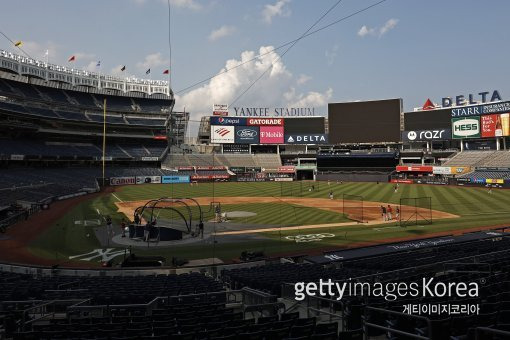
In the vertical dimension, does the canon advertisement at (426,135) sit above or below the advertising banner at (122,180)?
above

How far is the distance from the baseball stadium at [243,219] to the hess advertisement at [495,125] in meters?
0.31

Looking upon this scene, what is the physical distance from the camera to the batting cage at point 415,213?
3875cm

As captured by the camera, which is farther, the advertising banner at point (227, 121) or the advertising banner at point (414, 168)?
the advertising banner at point (227, 121)

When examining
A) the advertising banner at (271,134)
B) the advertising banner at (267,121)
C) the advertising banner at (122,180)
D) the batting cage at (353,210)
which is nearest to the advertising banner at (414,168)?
the advertising banner at (271,134)

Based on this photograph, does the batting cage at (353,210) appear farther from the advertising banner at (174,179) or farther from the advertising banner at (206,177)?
the advertising banner at (174,179)

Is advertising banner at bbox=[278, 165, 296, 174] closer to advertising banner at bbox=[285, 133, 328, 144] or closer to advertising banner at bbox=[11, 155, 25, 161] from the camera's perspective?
advertising banner at bbox=[285, 133, 328, 144]

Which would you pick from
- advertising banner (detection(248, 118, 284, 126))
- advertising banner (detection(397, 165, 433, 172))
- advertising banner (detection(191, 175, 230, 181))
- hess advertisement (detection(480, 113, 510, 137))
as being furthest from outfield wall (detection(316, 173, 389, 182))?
advertising banner (detection(191, 175, 230, 181))

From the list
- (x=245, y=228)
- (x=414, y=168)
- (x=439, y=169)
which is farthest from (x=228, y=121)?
(x=245, y=228)

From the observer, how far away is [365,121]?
4094 inches

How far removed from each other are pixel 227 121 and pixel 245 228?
263 ft

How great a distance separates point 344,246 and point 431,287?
705 inches

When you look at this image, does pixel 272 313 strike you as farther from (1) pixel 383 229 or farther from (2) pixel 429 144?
(2) pixel 429 144

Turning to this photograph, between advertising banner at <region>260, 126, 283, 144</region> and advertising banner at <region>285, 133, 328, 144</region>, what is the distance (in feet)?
7.84

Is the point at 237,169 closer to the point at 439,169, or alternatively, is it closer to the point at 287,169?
the point at 287,169
